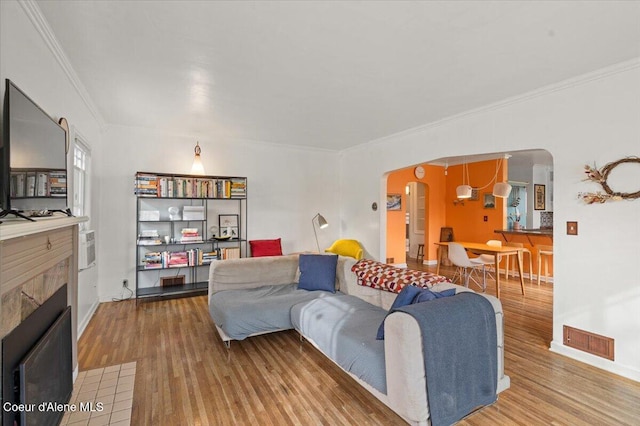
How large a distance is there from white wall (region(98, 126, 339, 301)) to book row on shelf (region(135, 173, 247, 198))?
0.37 m

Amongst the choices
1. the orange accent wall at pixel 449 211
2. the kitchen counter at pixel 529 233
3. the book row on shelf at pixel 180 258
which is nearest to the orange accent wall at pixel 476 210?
the orange accent wall at pixel 449 211

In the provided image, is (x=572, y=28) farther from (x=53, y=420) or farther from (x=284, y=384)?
(x=53, y=420)

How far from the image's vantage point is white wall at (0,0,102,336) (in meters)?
1.75

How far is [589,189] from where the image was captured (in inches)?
113

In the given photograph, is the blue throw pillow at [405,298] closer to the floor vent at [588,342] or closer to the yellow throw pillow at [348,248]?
the floor vent at [588,342]

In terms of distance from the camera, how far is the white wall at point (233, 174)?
15.4 feet

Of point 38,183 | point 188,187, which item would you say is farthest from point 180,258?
point 38,183

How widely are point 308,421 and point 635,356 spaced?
109 inches

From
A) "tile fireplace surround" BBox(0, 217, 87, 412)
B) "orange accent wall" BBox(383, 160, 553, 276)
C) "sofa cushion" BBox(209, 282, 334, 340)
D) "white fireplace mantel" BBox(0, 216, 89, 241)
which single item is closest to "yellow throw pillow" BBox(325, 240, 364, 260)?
"orange accent wall" BBox(383, 160, 553, 276)

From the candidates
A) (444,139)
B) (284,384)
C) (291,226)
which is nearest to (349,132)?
(444,139)

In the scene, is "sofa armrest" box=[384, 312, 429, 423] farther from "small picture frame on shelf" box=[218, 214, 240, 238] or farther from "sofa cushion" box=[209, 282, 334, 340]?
"small picture frame on shelf" box=[218, 214, 240, 238]

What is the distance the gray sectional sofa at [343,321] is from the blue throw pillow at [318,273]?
0.29 feet

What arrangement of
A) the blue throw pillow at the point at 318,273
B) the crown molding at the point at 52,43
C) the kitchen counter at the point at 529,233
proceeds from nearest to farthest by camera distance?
the crown molding at the point at 52,43
the blue throw pillow at the point at 318,273
the kitchen counter at the point at 529,233

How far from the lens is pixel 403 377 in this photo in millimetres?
1800
